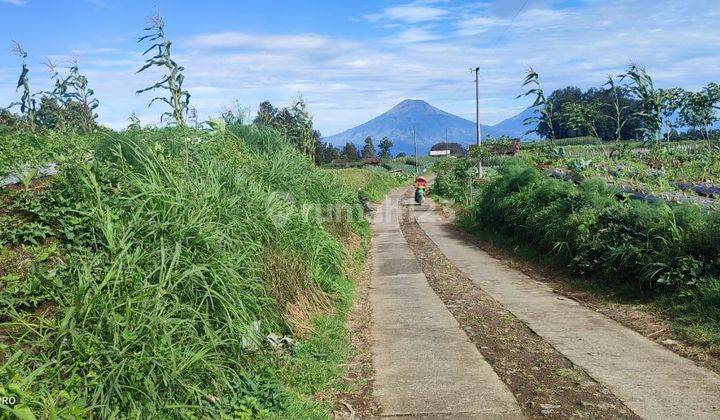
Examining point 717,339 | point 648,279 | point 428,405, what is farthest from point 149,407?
point 648,279

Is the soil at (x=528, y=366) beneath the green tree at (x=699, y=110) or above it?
beneath

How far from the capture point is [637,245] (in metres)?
8.11

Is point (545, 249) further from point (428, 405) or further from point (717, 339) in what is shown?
point (428, 405)

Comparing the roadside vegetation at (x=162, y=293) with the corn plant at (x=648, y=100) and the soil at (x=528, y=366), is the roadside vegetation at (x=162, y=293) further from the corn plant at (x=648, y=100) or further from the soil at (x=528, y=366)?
the corn plant at (x=648, y=100)

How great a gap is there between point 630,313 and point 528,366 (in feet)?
A: 8.16

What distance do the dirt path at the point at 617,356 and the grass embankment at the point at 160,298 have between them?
2.27 metres

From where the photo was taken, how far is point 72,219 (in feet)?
16.5

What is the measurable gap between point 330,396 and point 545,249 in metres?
7.89

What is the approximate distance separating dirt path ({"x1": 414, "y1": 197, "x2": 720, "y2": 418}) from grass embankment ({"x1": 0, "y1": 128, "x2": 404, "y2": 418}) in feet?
7.43

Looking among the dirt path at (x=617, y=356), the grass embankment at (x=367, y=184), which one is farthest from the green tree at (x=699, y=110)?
the dirt path at (x=617, y=356)

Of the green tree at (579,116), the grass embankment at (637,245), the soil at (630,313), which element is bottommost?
the soil at (630,313)

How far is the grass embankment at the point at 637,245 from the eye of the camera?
656cm

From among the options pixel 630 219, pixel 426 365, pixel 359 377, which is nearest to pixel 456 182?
pixel 630 219

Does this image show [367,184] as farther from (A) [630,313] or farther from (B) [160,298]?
(B) [160,298]
